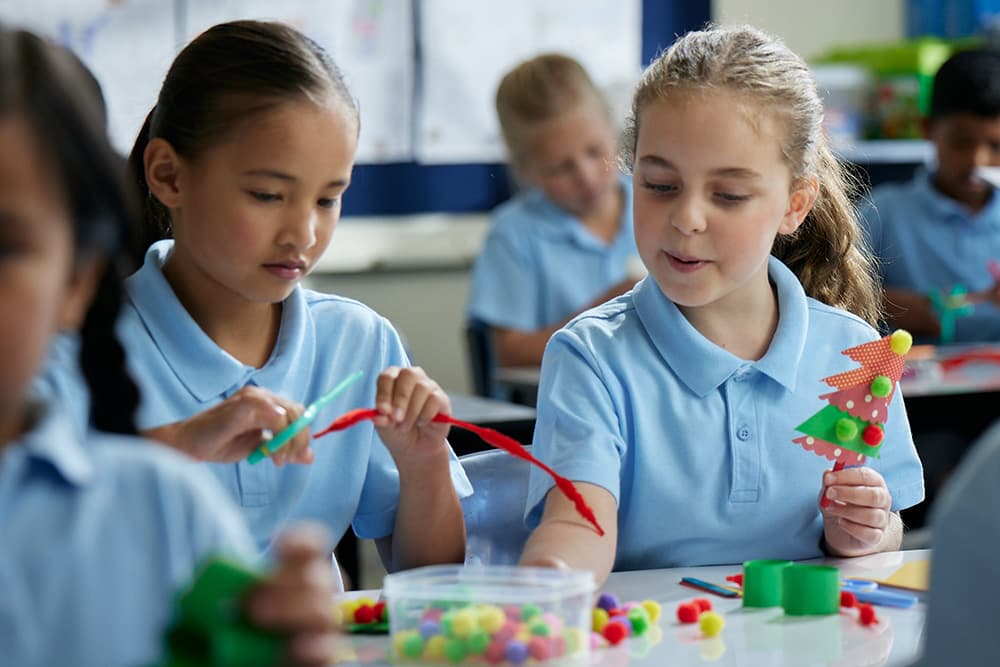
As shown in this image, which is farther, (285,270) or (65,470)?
(285,270)

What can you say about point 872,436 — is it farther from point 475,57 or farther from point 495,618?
point 475,57

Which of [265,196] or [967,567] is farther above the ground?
[265,196]

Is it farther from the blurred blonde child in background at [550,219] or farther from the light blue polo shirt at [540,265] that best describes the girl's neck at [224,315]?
the light blue polo shirt at [540,265]

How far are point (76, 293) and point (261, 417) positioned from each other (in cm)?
48

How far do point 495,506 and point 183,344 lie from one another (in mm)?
390

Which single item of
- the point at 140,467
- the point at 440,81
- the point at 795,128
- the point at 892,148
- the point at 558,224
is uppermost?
the point at 440,81

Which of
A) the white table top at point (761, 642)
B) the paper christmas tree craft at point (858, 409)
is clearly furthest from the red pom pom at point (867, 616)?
the paper christmas tree craft at point (858, 409)

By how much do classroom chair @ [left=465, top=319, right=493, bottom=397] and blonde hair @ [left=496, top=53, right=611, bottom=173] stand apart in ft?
1.42

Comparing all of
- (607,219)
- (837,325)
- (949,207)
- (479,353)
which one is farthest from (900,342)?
(949,207)

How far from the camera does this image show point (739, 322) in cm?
160

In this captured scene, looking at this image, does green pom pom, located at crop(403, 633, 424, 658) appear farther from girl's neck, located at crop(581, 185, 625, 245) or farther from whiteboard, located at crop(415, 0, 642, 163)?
whiteboard, located at crop(415, 0, 642, 163)

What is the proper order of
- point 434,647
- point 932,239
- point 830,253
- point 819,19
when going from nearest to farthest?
1. point 434,647
2. point 830,253
3. point 932,239
4. point 819,19

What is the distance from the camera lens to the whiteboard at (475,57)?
411 cm

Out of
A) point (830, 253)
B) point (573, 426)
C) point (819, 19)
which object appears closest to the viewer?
point (573, 426)
